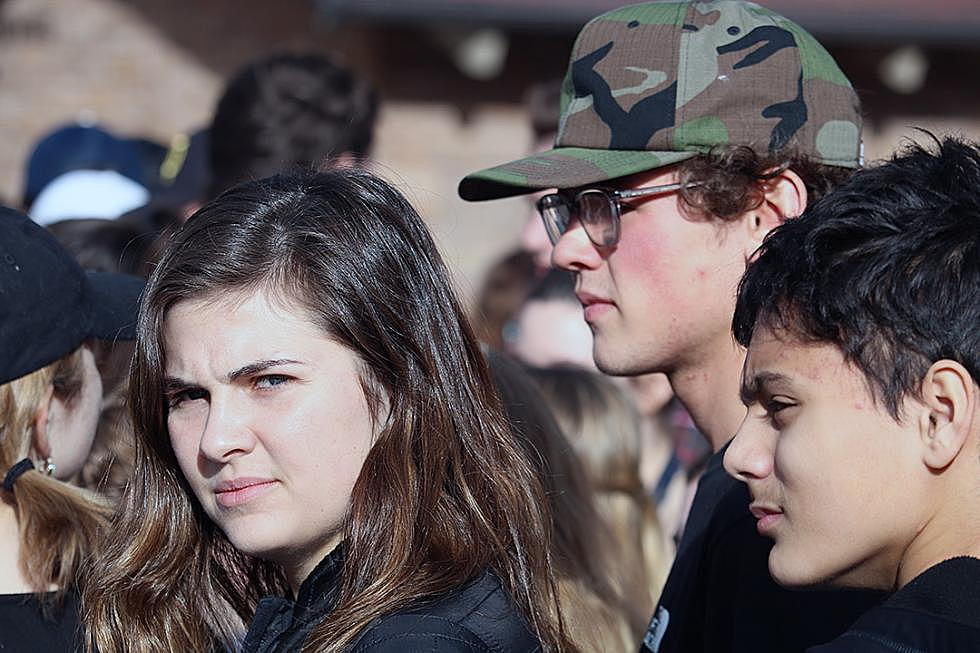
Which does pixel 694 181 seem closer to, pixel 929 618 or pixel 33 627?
pixel 929 618

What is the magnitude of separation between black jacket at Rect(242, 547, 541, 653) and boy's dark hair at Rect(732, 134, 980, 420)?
61cm

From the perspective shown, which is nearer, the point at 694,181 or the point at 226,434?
the point at 226,434

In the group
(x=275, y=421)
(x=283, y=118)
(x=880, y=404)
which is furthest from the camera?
(x=283, y=118)

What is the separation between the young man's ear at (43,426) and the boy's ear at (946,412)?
1660mm

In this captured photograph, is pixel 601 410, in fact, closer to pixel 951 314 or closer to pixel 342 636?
pixel 342 636

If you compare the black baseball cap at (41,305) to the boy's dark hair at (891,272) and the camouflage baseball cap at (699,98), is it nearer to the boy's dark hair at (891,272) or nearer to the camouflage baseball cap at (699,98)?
the camouflage baseball cap at (699,98)

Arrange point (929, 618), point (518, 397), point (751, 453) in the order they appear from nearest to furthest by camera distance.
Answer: point (929, 618)
point (751, 453)
point (518, 397)

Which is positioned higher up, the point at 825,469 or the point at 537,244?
the point at 825,469

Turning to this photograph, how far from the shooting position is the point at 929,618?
1505 mm

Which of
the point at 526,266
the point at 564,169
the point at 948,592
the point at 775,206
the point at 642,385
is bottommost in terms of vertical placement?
the point at 642,385

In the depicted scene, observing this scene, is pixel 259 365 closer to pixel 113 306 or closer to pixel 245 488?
pixel 245 488

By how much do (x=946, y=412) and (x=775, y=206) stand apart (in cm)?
99

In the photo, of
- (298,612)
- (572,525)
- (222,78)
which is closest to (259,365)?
(298,612)

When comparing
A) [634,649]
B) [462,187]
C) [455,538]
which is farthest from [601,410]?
[455,538]
